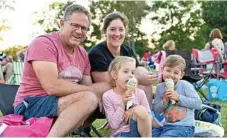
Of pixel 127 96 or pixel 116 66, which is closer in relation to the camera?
pixel 127 96

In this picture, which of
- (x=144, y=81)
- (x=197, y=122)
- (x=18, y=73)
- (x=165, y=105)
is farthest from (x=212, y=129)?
(x=18, y=73)

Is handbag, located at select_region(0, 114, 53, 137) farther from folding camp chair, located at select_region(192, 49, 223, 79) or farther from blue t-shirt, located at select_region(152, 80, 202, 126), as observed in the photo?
folding camp chair, located at select_region(192, 49, 223, 79)

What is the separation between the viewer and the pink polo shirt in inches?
115

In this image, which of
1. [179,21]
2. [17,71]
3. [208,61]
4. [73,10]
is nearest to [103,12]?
[179,21]

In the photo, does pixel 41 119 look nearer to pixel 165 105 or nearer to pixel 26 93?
pixel 26 93

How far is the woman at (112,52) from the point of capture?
3.36 meters

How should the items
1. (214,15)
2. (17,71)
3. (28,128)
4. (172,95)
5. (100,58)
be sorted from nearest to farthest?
(28,128) < (172,95) < (100,58) < (17,71) < (214,15)

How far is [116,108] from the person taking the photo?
297 cm

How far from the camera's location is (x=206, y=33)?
37688mm

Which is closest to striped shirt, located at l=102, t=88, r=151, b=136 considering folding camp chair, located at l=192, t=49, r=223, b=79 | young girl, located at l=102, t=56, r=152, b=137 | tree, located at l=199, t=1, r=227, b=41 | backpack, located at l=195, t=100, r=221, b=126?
young girl, located at l=102, t=56, r=152, b=137

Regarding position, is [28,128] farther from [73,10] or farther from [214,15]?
[214,15]

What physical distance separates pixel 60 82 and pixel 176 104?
1036 millimetres

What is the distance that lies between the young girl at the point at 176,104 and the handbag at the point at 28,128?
3.30ft

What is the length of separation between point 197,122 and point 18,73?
5053 mm
